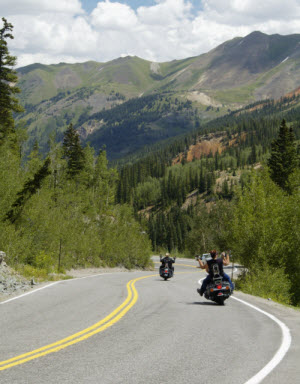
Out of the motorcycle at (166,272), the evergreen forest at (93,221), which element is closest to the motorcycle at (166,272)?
the motorcycle at (166,272)

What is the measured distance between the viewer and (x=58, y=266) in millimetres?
27531

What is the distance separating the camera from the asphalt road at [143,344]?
534 cm

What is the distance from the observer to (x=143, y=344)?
276 inches

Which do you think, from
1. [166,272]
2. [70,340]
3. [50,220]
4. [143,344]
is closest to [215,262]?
[143,344]

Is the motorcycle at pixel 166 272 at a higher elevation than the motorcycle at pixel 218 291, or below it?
below

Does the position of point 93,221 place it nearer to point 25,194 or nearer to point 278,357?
point 25,194

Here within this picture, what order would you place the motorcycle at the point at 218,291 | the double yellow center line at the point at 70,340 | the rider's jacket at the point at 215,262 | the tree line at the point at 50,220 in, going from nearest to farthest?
1. the double yellow center line at the point at 70,340
2. the motorcycle at the point at 218,291
3. the rider's jacket at the point at 215,262
4. the tree line at the point at 50,220

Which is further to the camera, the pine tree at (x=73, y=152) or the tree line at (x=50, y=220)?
the pine tree at (x=73, y=152)

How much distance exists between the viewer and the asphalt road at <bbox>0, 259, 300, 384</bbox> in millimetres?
5336

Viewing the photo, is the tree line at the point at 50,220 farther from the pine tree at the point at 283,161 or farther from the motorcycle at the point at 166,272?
the pine tree at the point at 283,161

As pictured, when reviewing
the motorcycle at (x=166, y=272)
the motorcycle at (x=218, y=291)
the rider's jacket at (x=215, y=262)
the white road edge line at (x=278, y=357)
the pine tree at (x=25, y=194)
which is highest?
the pine tree at (x=25, y=194)

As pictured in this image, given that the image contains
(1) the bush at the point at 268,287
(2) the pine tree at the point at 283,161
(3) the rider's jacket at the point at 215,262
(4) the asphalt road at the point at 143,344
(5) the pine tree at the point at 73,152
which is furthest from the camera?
(5) the pine tree at the point at 73,152

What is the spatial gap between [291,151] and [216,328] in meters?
50.0

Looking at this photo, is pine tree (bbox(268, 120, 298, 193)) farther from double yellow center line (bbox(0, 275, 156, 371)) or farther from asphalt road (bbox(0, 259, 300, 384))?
double yellow center line (bbox(0, 275, 156, 371))
